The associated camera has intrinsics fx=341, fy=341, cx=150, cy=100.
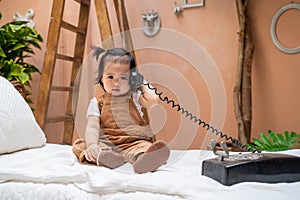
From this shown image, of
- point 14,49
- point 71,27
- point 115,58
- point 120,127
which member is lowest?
point 120,127

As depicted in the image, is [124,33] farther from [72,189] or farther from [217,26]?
[72,189]

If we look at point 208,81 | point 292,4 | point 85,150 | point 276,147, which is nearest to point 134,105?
point 85,150

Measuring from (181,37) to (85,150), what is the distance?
137 centimetres

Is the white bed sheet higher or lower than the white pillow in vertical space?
lower

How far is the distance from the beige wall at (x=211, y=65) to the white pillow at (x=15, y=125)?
795 millimetres

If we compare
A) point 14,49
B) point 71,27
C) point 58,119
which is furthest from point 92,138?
point 14,49

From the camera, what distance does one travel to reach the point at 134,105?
1141mm

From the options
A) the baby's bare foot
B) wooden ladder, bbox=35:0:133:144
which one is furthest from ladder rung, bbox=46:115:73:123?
the baby's bare foot

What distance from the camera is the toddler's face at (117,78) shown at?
112 centimetres

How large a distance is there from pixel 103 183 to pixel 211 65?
60.1 inches

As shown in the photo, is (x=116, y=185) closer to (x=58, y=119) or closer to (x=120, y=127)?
(x=120, y=127)

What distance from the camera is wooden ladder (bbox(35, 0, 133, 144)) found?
202cm

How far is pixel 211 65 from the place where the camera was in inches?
85.7

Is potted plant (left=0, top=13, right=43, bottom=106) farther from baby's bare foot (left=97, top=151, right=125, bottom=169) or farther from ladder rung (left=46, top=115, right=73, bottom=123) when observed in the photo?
baby's bare foot (left=97, top=151, right=125, bottom=169)
